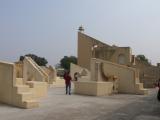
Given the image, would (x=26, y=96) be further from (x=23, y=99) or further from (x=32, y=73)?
(x=32, y=73)

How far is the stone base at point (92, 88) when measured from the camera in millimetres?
22273

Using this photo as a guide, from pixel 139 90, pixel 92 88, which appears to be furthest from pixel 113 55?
pixel 92 88

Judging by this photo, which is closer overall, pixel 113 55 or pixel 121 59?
pixel 113 55

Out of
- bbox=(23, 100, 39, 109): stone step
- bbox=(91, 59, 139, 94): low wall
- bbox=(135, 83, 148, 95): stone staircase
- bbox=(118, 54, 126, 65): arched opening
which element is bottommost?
bbox=(23, 100, 39, 109): stone step

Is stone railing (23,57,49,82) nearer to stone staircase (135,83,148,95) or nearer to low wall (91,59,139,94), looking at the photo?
low wall (91,59,139,94)

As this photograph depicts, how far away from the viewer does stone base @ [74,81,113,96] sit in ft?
73.1

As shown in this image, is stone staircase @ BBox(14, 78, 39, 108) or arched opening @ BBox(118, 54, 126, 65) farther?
arched opening @ BBox(118, 54, 126, 65)

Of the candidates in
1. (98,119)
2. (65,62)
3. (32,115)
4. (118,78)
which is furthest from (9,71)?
(65,62)

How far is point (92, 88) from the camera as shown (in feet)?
73.6

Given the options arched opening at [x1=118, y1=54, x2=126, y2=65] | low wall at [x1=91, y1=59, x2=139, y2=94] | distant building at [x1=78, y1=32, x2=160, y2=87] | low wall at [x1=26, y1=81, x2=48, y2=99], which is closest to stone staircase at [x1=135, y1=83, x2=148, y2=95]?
low wall at [x1=91, y1=59, x2=139, y2=94]

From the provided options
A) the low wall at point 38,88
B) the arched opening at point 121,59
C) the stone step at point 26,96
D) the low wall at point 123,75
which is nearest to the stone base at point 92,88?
the low wall at point 123,75

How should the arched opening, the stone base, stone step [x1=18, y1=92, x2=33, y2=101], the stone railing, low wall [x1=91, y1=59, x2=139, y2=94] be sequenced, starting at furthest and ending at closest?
the arched opening < low wall [x1=91, y1=59, x2=139, y2=94] < the stone railing < the stone base < stone step [x1=18, y1=92, x2=33, y2=101]

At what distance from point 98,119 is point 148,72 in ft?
97.2

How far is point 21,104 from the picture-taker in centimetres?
1457
